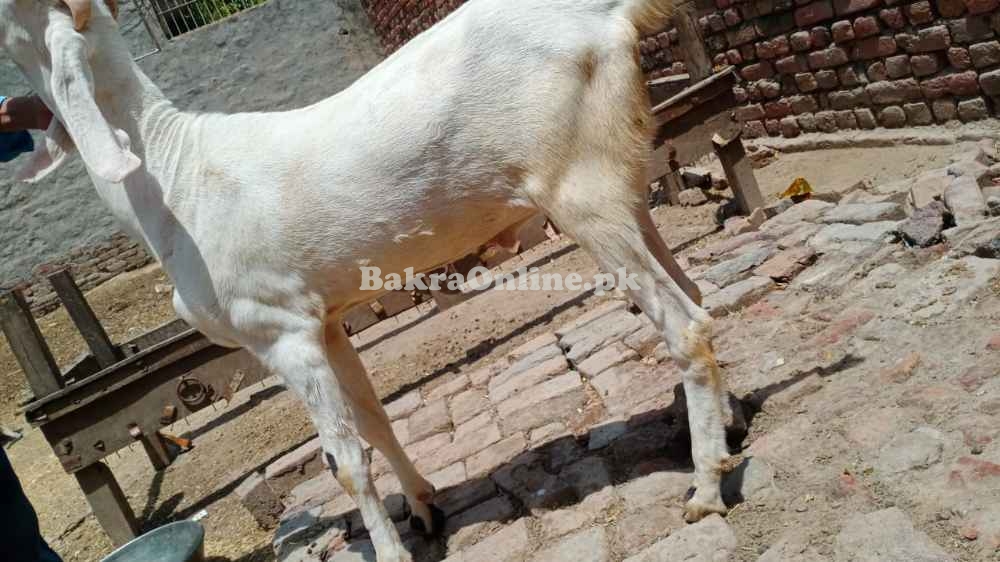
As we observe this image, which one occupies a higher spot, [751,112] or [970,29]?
[970,29]

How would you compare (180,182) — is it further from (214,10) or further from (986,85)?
(214,10)

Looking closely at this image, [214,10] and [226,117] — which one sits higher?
[214,10]

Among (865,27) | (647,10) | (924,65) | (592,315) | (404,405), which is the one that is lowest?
(404,405)

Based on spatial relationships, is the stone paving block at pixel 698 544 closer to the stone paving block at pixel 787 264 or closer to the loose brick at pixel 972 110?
the stone paving block at pixel 787 264

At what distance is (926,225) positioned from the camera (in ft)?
12.9

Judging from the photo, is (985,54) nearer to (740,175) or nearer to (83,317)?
(740,175)

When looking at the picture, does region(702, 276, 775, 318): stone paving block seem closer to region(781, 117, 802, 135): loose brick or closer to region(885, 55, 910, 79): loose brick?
region(885, 55, 910, 79): loose brick

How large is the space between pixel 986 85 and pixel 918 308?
2814mm

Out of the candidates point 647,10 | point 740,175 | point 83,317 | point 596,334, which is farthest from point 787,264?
point 83,317

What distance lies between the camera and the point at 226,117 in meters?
3.40

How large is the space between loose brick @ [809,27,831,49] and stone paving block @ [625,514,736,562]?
5162 mm

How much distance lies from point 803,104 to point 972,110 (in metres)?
1.75

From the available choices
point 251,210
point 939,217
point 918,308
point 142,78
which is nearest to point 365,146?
point 251,210

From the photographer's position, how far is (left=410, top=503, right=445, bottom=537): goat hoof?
11.6 feet
